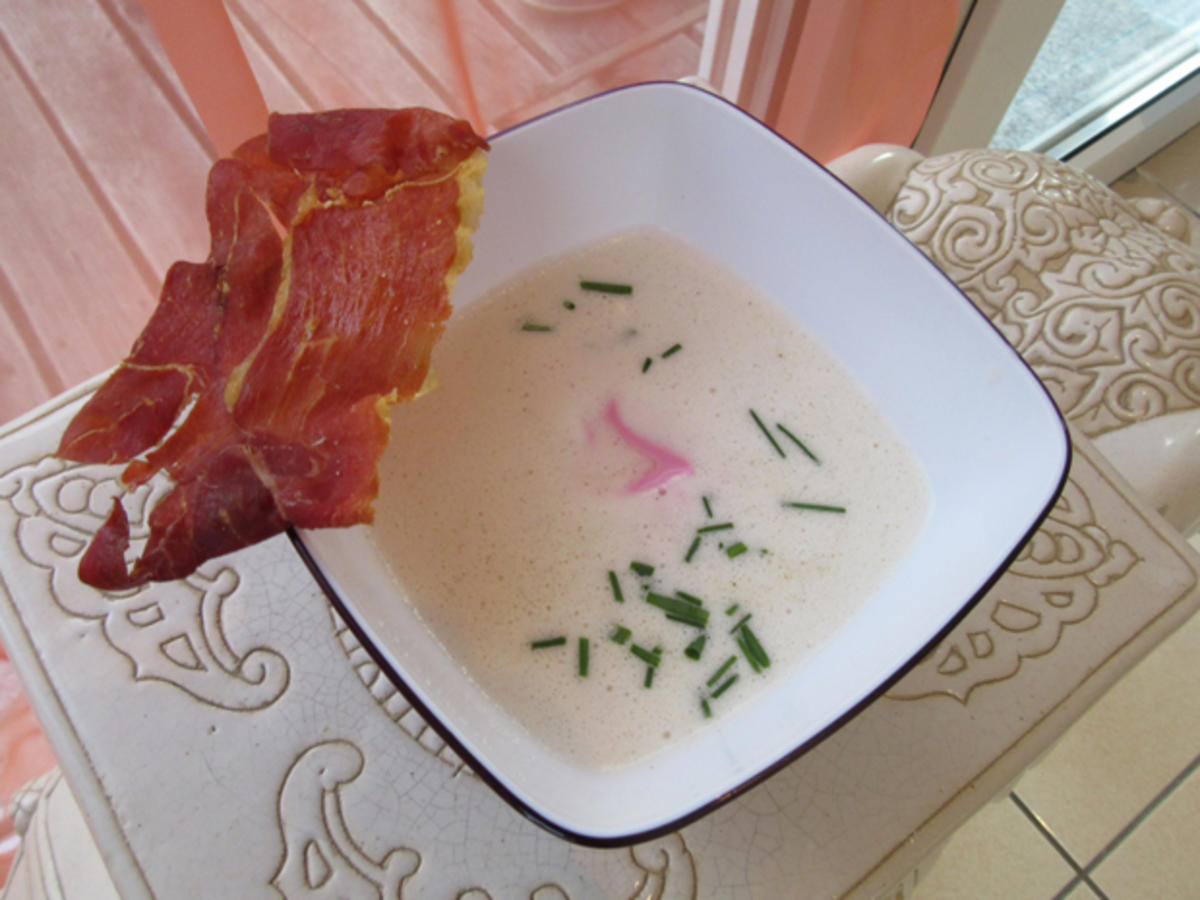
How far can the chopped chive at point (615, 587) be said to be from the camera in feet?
1.78

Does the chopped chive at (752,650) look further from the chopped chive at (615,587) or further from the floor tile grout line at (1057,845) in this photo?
the floor tile grout line at (1057,845)

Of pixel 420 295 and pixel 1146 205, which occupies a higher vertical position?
pixel 420 295

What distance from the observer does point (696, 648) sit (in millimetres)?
528

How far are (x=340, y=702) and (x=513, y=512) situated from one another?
15cm

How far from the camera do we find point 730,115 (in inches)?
24.2

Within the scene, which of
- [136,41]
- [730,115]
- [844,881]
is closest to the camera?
[844,881]

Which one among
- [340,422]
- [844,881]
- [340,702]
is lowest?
[844,881]

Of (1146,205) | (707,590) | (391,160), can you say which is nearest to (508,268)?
(391,160)

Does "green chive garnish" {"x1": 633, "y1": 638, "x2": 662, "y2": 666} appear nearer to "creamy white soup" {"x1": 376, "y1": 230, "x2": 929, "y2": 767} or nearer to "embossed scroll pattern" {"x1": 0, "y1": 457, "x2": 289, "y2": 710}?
"creamy white soup" {"x1": 376, "y1": 230, "x2": 929, "y2": 767}

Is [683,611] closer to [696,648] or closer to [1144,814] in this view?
[696,648]

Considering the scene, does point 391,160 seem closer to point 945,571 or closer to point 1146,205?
point 945,571

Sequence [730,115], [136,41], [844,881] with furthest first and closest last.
→ [136,41]
[730,115]
[844,881]

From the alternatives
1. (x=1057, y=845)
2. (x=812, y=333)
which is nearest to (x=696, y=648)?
(x=812, y=333)

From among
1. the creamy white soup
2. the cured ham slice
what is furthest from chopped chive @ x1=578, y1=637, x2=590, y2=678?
the cured ham slice
